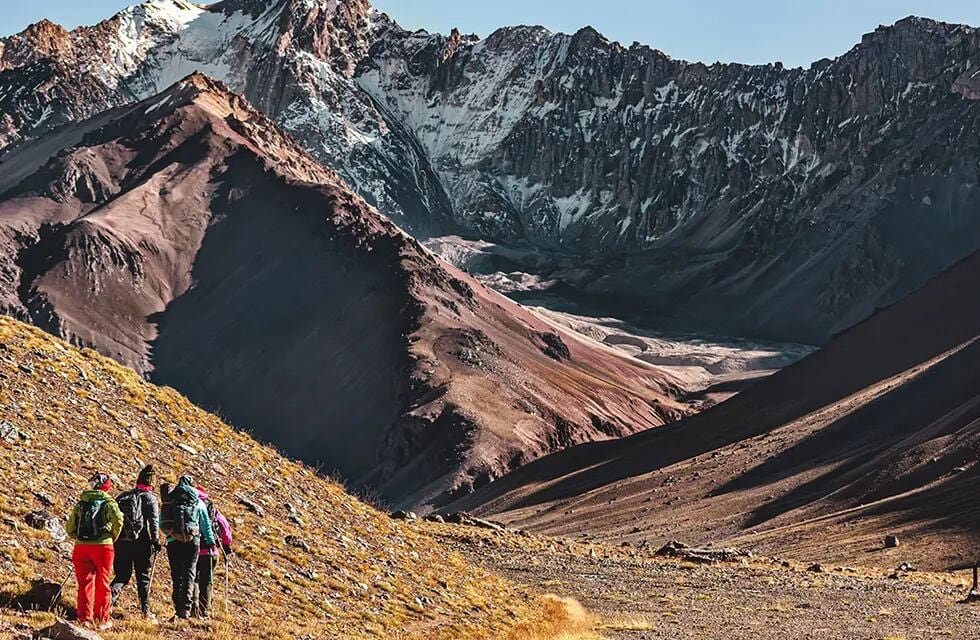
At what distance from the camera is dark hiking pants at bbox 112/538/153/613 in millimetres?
18703

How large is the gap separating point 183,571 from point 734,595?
20786 millimetres

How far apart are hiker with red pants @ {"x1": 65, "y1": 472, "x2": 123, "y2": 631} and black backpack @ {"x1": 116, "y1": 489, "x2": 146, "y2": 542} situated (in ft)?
1.91

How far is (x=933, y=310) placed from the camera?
118 metres

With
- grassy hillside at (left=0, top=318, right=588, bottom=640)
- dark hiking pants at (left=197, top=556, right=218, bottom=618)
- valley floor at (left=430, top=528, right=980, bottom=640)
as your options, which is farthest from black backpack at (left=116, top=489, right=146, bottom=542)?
valley floor at (left=430, top=528, right=980, bottom=640)

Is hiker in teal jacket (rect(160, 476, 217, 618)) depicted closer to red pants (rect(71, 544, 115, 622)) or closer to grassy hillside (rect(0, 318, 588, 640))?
grassy hillside (rect(0, 318, 588, 640))

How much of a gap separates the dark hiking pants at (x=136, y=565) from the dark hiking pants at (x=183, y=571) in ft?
1.89

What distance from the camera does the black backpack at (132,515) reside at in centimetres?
1845

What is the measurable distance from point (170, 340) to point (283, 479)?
5106 inches

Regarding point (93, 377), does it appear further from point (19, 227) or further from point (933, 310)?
point (19, 227)

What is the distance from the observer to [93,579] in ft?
58.0

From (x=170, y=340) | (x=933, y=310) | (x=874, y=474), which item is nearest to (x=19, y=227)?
(x=170, y=340)

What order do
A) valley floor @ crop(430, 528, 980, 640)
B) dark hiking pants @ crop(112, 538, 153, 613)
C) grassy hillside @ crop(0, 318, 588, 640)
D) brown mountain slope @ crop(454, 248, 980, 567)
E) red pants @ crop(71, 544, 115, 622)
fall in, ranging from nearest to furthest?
red pants @ crop(71, 544, 115, 622) → dark hiking pants @ crop(112, 538, 153, 613) → grassy hillside @ crop(0, 318, 588, 640) → valley floor @ crop(430, 528, 980, 640) → brown mountain slope @ crop(454, 248, 980, 567)

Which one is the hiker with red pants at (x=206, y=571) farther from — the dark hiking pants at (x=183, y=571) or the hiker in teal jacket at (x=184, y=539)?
the dark hiking pants at (x=183, y=571)

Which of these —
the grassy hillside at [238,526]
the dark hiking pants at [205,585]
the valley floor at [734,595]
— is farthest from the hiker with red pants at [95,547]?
the valley floor at [734,595]
